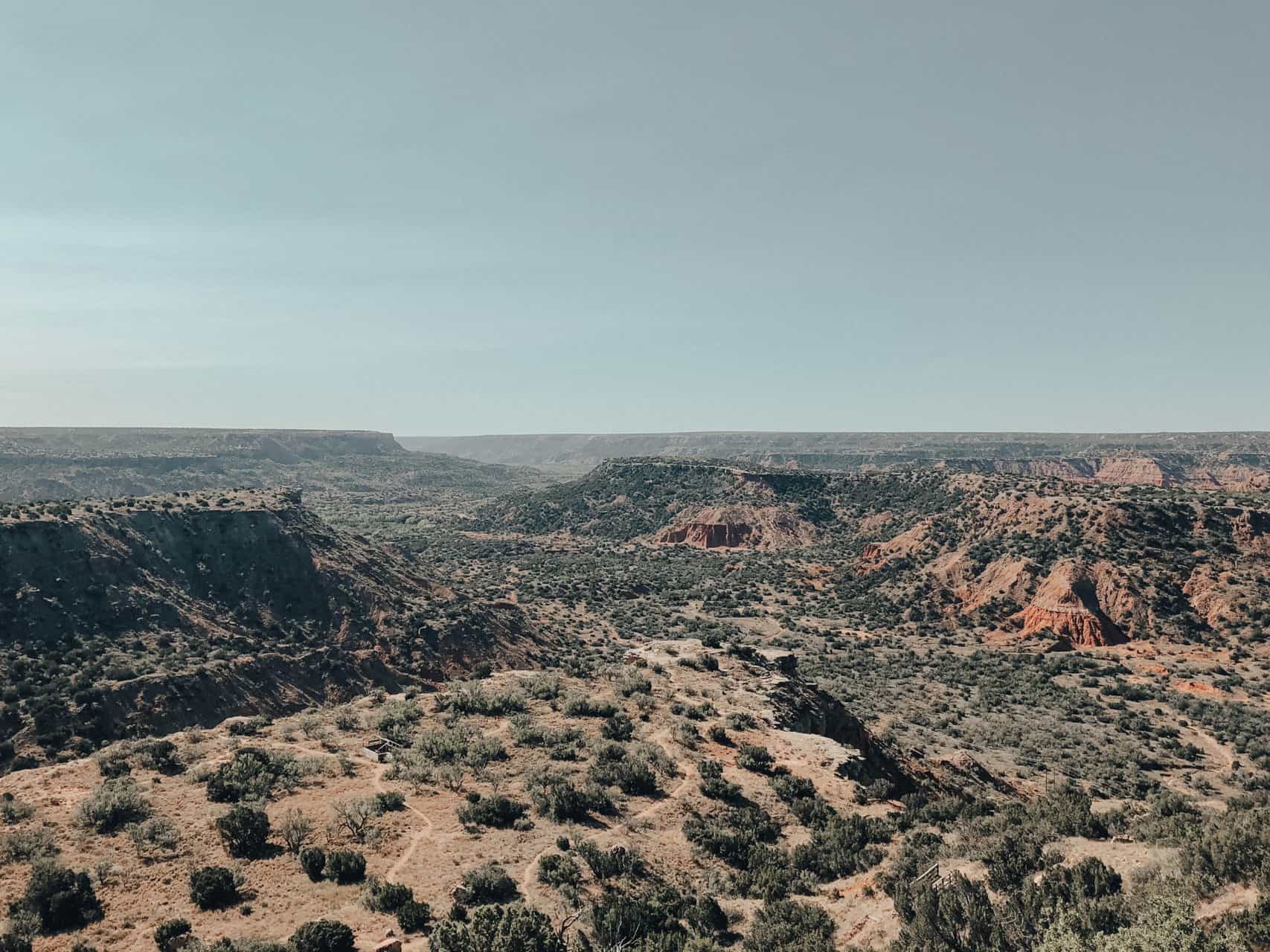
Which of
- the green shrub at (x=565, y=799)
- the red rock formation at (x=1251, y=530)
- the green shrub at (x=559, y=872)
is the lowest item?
the green shrub at (x=565, y=799)

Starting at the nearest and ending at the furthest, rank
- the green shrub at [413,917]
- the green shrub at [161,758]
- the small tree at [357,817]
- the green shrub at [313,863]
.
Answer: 1. the green shrub at [413,917]
2. the green shrub at [313,863]
3. the small tree at [357,817]
4. the green shrub at [161,758]

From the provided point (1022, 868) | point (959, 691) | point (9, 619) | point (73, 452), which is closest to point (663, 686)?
point (1022, 868)

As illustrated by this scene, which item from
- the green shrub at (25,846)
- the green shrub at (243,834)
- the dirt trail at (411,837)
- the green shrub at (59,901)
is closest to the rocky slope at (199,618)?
the green shrub at (25,846)

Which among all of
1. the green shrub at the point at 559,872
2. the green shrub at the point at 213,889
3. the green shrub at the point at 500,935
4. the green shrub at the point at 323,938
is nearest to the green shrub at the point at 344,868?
the green shrub at the point at 213,889

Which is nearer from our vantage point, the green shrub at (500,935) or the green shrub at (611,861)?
the green shrub at (500,935)

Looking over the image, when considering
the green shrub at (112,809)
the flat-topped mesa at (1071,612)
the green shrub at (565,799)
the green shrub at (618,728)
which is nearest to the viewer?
the green shrub at (112,809)

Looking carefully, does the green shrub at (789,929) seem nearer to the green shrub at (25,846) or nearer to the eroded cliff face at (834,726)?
the eroded cliff face at (834,726)

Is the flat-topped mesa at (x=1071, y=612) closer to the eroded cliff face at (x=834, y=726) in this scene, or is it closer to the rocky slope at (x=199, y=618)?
the eroded cliff face at (x=834, y=726)

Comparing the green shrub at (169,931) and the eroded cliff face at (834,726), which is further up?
the green shrub at (169,931)
